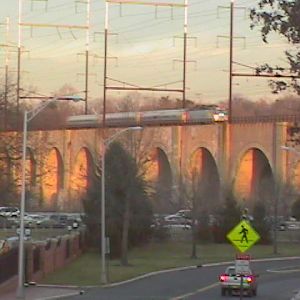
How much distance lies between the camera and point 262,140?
8812cm

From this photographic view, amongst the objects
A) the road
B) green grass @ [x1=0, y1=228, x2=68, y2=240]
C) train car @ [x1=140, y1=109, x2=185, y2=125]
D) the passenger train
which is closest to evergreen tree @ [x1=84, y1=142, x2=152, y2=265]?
the road

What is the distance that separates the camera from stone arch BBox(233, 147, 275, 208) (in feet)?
289

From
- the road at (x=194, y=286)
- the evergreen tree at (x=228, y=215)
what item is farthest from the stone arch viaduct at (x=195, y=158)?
the road at (x=194, y=286)

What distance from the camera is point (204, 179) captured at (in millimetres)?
94188

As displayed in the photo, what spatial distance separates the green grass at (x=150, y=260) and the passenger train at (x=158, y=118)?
14067 mm

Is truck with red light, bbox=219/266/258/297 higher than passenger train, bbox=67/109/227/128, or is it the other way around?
passenger train, bbox=67/109/227/128

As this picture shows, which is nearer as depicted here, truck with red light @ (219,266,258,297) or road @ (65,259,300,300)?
road @ (65,259,300,300)

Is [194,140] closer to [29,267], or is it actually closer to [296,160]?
[296,160]

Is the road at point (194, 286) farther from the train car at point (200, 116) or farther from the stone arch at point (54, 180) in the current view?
the stone arch at point (54, 180)

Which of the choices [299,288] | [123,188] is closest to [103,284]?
[299,288]

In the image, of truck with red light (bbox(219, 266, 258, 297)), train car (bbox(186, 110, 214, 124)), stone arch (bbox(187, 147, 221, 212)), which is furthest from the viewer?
train car (bbox(186, 110, 214, 124))

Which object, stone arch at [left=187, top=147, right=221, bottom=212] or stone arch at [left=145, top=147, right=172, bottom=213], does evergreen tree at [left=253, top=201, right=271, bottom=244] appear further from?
stone arch at [left=145, top=147, right=172, bottom=213]

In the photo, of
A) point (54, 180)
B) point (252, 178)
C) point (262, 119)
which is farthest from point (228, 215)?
point (54, 180)

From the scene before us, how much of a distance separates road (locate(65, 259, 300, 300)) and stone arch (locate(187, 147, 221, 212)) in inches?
734
